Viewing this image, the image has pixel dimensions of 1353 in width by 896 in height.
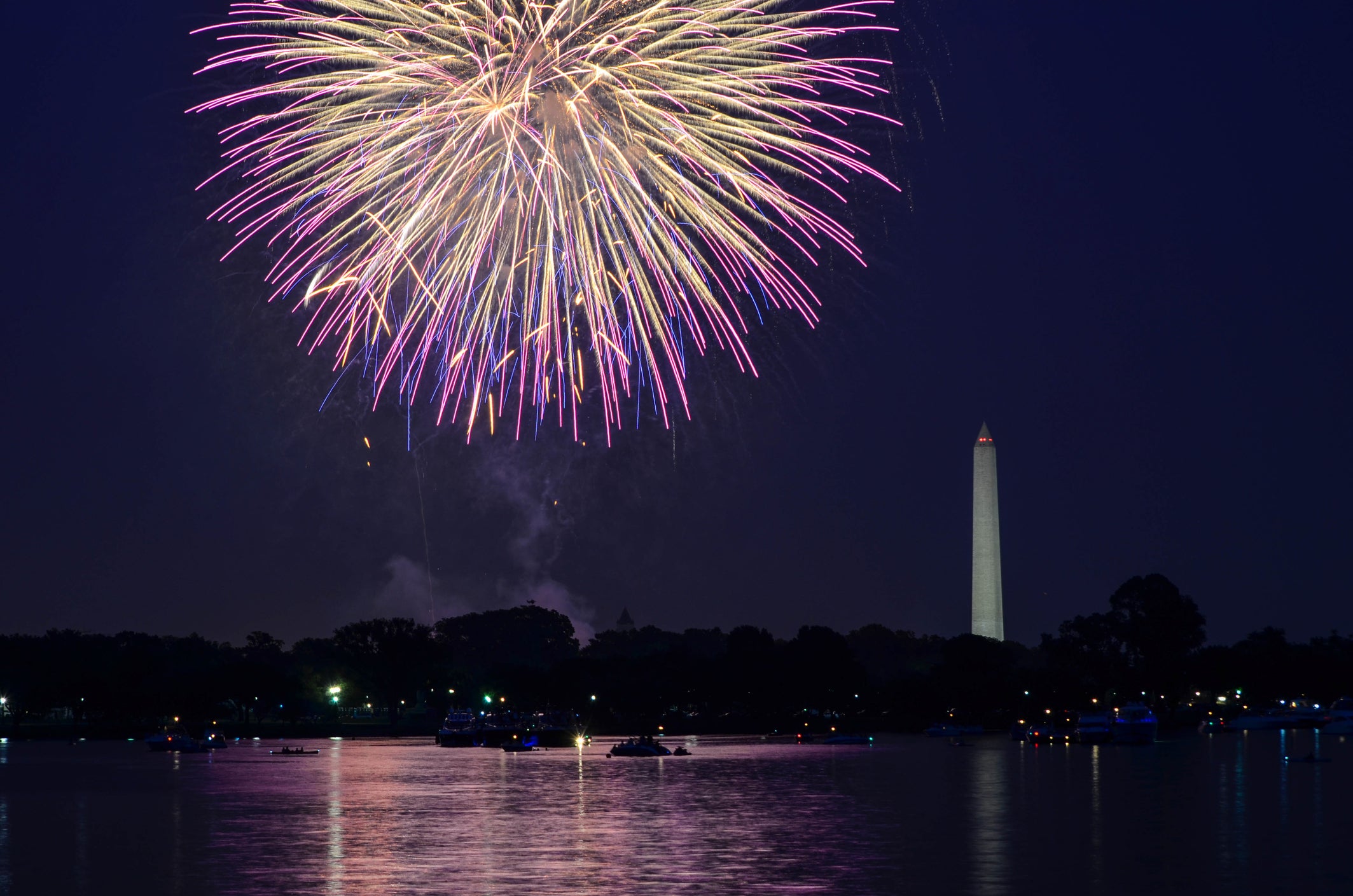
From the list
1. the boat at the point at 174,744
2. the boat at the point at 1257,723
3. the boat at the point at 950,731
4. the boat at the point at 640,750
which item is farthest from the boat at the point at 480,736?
the boat at the point at 1257,723

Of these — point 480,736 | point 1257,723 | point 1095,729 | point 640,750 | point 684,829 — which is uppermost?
point 684,829

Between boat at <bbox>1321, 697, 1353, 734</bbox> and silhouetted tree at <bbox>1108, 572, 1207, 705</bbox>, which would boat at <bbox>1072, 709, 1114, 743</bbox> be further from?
silhouetted tree at <bbox>1108, 572, 1207, 705</bbox>

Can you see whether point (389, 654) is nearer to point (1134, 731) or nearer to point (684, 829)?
point (1134, 731)

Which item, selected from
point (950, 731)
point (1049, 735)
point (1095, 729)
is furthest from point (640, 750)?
point (950, 731)

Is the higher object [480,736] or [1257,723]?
[480,736]

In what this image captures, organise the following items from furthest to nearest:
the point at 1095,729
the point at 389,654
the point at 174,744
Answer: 1. the point at 389,654
2. the point at 174,744
3. the point at 1095,729

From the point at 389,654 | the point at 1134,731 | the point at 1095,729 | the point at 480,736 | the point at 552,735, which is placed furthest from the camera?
the point at 389,654

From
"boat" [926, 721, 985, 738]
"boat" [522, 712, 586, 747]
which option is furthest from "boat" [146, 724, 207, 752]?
"boat" [926, 721, 985, 738]

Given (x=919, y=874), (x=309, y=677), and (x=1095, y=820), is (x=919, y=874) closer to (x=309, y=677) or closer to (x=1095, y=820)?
(x=1095, y=820)
